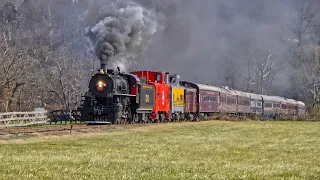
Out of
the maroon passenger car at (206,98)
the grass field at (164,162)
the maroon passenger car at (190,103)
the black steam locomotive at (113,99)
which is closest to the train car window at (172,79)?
Result: the maroon passenger car at (190,103)

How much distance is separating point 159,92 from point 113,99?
16.6 ft

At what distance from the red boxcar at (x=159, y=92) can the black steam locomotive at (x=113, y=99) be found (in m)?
1.77

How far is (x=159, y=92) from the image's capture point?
1217 inches

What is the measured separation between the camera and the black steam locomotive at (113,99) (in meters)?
26.4

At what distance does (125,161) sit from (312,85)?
184ft

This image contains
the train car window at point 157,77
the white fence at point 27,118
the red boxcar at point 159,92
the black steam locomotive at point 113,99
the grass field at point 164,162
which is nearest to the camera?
the grass field at point 164,162

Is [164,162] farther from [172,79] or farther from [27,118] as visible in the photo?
[172,79]

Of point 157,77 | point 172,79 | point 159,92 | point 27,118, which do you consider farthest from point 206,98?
point 27,118

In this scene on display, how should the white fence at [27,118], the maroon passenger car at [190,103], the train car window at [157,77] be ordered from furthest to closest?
the maroon passenger car at [190,103] → the train car window at [157,77] → the white fence at [27,118]

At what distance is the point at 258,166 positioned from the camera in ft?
33.9

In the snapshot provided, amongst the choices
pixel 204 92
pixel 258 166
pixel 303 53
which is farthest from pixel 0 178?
pixel 303 53

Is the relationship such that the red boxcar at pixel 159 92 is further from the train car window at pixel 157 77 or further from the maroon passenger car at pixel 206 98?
the maroon passenger car at pixel 206 98

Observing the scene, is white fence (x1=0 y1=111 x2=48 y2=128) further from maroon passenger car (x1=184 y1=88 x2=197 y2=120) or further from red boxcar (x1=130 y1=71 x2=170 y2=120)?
maroon passenger car (x1=184 y1=88 x2=197 y2=120)

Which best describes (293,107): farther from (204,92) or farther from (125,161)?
(125,161)
